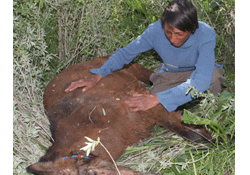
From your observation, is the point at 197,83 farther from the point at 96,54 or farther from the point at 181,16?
the point at 96,54

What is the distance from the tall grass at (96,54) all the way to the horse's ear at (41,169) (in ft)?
0.95

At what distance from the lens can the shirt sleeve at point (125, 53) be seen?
2.74 metres

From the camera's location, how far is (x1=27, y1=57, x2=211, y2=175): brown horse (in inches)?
80.0

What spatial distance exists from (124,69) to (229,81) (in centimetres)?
136

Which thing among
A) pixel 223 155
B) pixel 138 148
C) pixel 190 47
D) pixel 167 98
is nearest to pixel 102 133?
pixel 138 148

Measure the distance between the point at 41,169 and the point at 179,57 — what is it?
174 centimetres

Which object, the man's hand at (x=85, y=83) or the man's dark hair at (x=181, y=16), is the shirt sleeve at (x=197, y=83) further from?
the man's hand at (x=85, y=83)

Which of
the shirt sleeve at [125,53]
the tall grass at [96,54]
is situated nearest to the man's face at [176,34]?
the shirt sleeve at [125,53]

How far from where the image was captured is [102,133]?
2262 millimetres

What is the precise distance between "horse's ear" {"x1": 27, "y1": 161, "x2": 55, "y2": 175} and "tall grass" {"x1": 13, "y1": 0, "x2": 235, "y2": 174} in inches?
11.3

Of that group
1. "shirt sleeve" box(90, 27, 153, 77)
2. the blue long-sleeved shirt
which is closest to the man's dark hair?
the blue long-sleeved shirt

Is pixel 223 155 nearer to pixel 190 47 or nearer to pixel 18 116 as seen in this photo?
pixel 190 47

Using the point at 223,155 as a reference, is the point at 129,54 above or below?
above

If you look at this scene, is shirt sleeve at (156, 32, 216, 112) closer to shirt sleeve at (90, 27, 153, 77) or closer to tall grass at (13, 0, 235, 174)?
tall grass at (13, 0, 235, 174)
